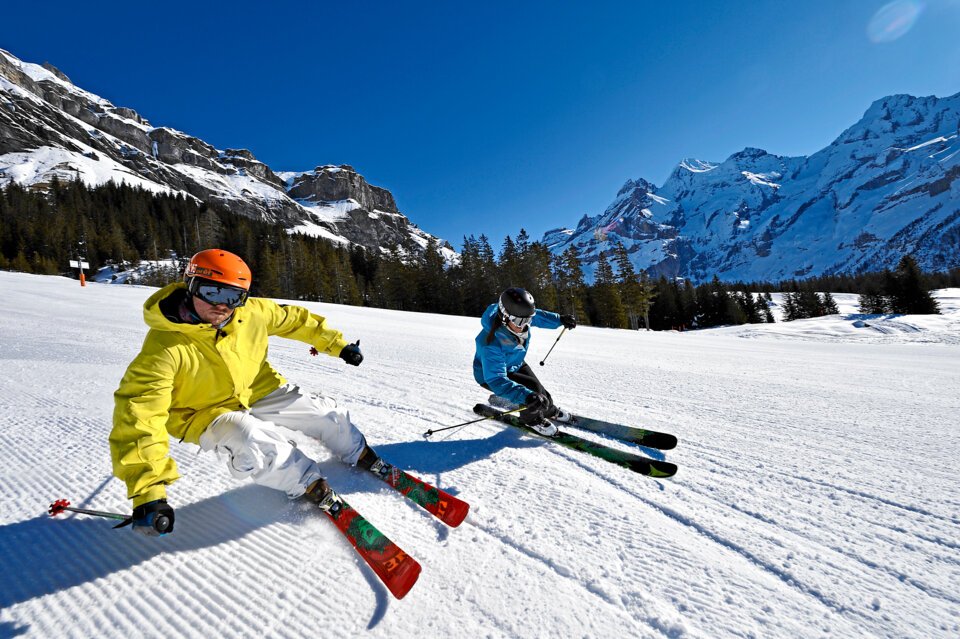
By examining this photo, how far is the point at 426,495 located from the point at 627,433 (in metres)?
2.12

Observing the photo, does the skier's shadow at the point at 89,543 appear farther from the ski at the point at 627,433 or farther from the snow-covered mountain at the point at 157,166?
the snow-covered mountain at the point at 157,166

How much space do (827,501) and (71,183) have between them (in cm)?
12683

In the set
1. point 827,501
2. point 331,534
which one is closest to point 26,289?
point 331,534

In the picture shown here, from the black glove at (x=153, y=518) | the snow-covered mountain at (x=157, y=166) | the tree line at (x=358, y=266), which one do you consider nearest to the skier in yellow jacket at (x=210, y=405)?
the black glove at (x=153, y=518)

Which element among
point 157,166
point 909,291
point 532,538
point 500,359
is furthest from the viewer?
point 157,166

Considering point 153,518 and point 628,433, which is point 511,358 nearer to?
point 628,433

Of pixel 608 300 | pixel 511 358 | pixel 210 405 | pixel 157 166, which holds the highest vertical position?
pixel 157 166

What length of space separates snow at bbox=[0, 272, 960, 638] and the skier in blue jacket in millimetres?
366

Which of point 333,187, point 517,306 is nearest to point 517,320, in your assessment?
point 517,306

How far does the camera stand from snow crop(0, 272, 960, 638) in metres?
1.68

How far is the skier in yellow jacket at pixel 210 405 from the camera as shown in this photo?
1975mm

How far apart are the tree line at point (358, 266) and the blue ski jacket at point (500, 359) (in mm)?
37907

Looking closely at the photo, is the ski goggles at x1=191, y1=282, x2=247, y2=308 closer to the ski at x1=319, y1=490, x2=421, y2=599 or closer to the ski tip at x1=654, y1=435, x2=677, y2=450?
the ski at x1=319, y1=490, x2=421, y2=599

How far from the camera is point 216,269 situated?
8.23 ft
